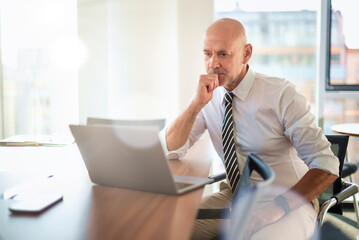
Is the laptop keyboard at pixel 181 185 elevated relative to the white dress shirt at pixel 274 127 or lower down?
lower down

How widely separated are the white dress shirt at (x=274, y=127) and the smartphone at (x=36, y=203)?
66 cm

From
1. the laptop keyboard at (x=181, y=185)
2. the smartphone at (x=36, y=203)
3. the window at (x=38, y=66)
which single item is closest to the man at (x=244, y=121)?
the laptop keyboard at (x=181, y=185)

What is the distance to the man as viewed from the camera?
5.27 feet

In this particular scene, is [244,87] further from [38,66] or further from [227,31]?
[38,66]

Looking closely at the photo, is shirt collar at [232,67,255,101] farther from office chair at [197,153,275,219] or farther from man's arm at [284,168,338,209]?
office chair at [197,153,275,219]

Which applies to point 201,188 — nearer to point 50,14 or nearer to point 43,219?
point 43,219

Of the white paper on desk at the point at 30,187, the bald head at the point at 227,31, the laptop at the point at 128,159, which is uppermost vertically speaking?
the bald head at the point at 227,31

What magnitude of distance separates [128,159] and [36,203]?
280 mm

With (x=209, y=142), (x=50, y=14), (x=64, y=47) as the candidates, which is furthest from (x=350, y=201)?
(x=50, y=14)

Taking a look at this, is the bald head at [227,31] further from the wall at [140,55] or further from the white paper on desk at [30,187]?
the wall at [140,55]

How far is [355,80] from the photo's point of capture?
3504mm

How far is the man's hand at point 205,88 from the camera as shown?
1.69 metres

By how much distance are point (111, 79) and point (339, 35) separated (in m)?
2.12

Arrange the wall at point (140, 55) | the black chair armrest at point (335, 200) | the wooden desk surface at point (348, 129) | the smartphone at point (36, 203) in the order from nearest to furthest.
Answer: the smartphone at point (36, 203) < the black chair armrest at point (335, 200) < the wooden desk surface at point (348, 129) < the wall at point (140, 55)
